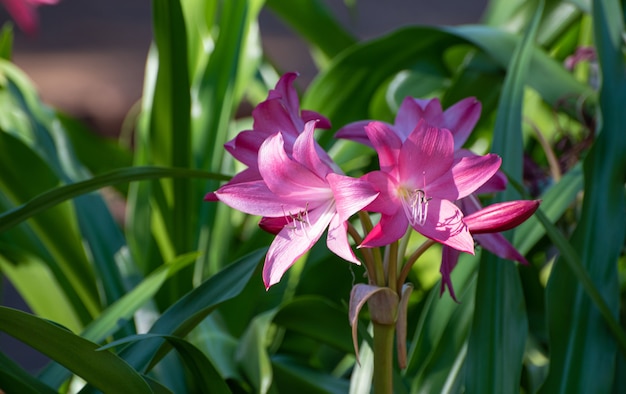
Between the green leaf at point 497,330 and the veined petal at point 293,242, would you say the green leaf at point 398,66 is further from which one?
the veined petal at point 293,242

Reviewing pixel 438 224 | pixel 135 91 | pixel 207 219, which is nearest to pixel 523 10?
pixel 207 219

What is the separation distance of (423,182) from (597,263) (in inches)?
12.2

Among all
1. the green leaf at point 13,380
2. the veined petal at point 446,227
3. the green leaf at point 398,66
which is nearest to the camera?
the veined petal at point 446,227

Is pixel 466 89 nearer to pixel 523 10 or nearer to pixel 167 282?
pixel 523 10

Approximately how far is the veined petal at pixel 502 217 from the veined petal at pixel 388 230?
0.03 m

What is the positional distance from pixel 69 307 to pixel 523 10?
0.66m

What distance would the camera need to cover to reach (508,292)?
2.17ft

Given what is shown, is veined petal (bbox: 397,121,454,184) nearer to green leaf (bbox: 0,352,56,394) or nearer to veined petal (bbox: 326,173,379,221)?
veined petal (bbox: 326,173,379,221)

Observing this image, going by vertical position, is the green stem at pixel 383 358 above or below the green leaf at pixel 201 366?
below

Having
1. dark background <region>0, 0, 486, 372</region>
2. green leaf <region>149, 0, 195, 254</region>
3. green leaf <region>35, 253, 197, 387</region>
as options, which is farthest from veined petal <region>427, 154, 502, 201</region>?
dark background <region>0, 0, 486, 372</region>

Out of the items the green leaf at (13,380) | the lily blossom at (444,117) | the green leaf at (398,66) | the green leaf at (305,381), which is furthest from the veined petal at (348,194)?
the green leaf at (398,66)

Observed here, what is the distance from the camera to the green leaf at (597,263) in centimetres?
66

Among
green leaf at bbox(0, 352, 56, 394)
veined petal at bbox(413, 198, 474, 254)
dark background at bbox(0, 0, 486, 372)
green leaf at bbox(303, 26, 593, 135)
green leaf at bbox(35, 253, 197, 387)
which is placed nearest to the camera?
veined petal at bbox(413, 198, 474, 254)

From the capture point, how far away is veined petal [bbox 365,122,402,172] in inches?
17.6
